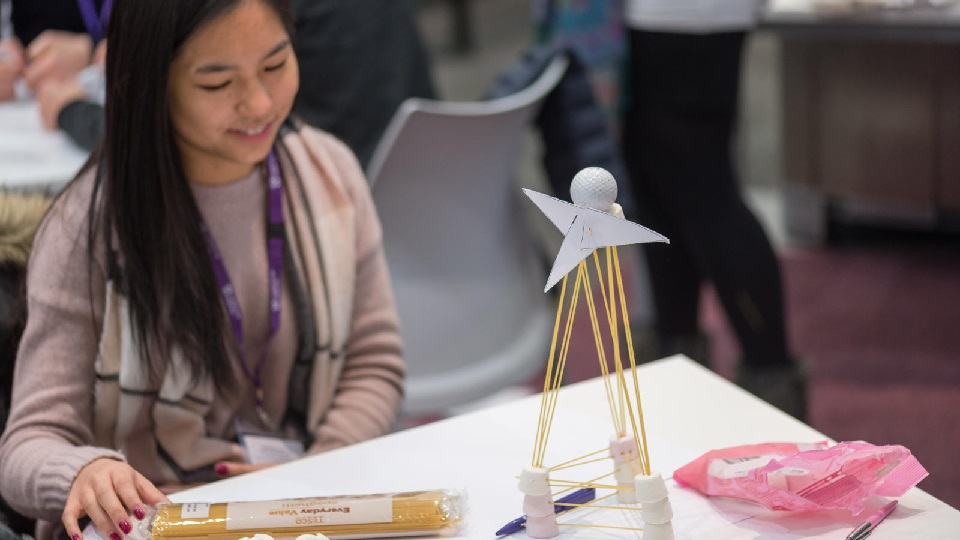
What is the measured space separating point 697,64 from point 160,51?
1297mm

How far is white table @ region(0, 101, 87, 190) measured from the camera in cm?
206

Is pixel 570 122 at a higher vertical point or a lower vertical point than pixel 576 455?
higher

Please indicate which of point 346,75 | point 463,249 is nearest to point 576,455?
point 463,249

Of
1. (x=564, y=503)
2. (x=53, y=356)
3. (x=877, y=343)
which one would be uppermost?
(x=53, y=356)

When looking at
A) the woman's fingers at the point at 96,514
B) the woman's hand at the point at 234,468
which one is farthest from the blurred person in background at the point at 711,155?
the woman's fingers at the point at 96,514

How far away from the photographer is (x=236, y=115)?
144 centimetres

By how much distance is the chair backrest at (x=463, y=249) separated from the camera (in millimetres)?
2084

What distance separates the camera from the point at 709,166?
2.49 m

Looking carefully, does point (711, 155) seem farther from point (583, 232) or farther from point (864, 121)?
point (583, 232)

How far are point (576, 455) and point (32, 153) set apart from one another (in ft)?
4.21

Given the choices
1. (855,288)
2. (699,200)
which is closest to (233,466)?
(699,200)

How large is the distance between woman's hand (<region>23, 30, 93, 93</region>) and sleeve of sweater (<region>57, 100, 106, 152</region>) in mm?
257

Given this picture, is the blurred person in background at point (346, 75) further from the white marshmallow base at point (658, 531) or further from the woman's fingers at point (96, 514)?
the white marshmallow base at point (658, 531)

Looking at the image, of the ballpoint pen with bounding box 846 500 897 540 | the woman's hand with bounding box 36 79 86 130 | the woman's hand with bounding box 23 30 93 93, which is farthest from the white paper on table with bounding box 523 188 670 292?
the woman's hand with bounding box 23 30 93 93
